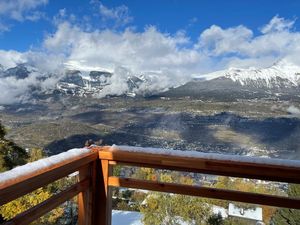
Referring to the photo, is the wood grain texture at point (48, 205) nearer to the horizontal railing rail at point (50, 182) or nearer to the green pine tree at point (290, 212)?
the horizontal railing rail at point (50, 182)

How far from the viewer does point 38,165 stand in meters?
1.43

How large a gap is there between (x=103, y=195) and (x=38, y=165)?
676mm

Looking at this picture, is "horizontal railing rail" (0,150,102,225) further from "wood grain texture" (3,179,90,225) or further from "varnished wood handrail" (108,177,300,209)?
"varnished wood handrail" (108,177,300,209)

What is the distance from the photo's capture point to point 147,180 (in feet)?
6.44

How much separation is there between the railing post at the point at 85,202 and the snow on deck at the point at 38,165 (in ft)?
0.44

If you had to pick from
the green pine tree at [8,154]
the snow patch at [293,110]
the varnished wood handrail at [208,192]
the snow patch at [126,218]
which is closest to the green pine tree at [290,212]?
the varnished wood handrail at [208,192]

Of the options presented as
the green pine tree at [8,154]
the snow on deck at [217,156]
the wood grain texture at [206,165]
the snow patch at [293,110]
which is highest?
the snow on deck at [217,156]

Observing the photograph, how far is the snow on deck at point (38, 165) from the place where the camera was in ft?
4.13

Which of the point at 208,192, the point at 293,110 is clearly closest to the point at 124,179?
the point at 208,192

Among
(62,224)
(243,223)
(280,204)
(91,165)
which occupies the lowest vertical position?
(62,224)

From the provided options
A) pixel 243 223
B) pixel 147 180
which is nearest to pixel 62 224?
pixel 147 180

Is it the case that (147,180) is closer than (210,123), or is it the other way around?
(147,180)

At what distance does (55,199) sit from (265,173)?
101cm

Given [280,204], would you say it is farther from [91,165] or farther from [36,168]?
[36,168]
